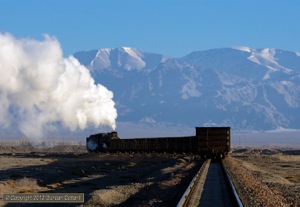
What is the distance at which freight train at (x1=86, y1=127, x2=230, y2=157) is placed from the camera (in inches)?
2306

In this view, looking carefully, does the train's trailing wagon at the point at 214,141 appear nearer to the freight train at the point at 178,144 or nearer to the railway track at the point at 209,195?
the freight train at the point at 178,144

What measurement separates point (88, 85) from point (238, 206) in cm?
11895

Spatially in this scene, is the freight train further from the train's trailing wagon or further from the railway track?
the railway track

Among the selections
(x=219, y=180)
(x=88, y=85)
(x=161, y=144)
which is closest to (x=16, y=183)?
(x=219, y=180)

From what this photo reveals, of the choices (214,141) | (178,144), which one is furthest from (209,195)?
(178,144)

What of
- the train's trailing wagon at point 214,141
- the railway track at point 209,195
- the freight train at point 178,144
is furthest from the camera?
the freight train at point 178,144

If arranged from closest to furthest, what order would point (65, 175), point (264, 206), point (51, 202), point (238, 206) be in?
point (238, 206)
point (264, 206)
point (51, 202)
point (65, 175)

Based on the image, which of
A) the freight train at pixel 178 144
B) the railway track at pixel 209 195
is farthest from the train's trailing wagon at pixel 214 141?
the railway track at pixel 209 195

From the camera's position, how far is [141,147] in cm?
8225

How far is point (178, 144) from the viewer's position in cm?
7094

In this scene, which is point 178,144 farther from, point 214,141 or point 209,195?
point 209,195

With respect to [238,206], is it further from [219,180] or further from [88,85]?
[88,85]

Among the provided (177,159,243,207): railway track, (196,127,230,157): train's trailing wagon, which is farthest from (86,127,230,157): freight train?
(177,159,243,207): railway track

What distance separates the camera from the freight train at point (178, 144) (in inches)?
2306
